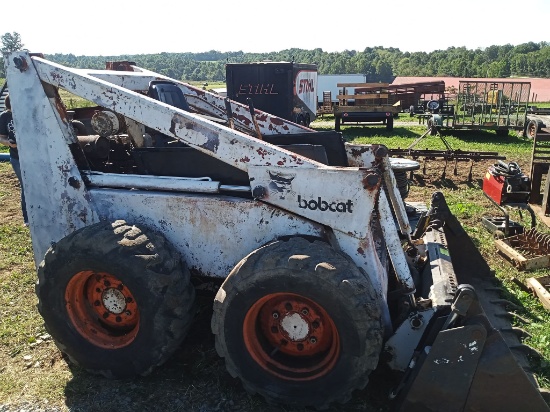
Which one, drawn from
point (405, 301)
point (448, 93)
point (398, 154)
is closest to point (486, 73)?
point (448, 93)

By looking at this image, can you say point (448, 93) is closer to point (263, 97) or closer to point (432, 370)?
point (263, 97)

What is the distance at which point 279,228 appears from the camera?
363 cm

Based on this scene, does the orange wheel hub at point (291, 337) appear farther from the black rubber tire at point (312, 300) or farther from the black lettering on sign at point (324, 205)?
the black lettering on sign at point (324, 205)

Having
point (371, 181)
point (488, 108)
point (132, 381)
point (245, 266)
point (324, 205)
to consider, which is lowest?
point (132, 381)

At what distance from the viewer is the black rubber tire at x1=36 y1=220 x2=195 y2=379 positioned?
3537mm

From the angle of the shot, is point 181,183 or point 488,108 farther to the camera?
point 488,108

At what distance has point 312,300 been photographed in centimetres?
324

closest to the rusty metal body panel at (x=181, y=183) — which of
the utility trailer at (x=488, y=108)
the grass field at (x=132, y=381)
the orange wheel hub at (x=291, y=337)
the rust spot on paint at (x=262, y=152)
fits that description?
the rust spot on paint at (x=262, y=152)

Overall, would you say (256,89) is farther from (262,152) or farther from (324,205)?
(324,205)

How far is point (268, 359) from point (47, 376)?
70.8 inches

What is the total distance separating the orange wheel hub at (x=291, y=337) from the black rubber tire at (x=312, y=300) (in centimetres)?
2

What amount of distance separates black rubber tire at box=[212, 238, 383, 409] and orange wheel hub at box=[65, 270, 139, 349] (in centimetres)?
80

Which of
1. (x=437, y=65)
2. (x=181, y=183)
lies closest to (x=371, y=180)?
(x=181, y=183)

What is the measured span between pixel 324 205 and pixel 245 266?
667 mm
